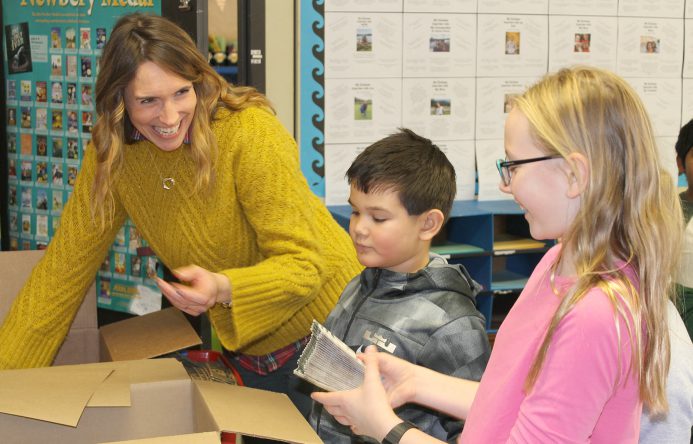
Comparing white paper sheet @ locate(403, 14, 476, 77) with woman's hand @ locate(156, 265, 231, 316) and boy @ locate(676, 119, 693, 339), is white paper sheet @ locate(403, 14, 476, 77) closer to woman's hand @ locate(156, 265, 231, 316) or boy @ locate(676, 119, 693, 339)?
boy @ locate(676, 119, 693, 339)

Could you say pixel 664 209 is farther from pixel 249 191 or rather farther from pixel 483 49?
pixel 483 49

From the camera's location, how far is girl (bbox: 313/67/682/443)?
3.15ft

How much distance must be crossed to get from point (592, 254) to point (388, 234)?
0.72 m

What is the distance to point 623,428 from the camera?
102 centimetres

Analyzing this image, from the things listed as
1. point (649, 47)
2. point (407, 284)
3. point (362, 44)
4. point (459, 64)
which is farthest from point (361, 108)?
point (407, 284)

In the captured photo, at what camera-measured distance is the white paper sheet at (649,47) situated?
421 cm

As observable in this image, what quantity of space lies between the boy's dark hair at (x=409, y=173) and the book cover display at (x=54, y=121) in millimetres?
1218

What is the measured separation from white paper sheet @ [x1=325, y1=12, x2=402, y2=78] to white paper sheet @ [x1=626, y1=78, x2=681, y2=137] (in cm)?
139

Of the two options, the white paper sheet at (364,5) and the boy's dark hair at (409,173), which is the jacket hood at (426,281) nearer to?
the boy's dark hair at (409,173)

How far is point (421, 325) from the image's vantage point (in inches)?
62.0

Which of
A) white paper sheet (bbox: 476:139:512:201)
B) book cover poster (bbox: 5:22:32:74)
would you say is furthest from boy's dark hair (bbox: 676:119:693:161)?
book cover poster (bbox: 5:22:32:74)

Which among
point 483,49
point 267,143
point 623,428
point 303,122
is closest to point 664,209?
point 623,428

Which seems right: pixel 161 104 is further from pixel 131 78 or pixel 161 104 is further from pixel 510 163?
pixel 510 163

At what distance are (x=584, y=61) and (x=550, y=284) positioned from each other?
3.27 meters
